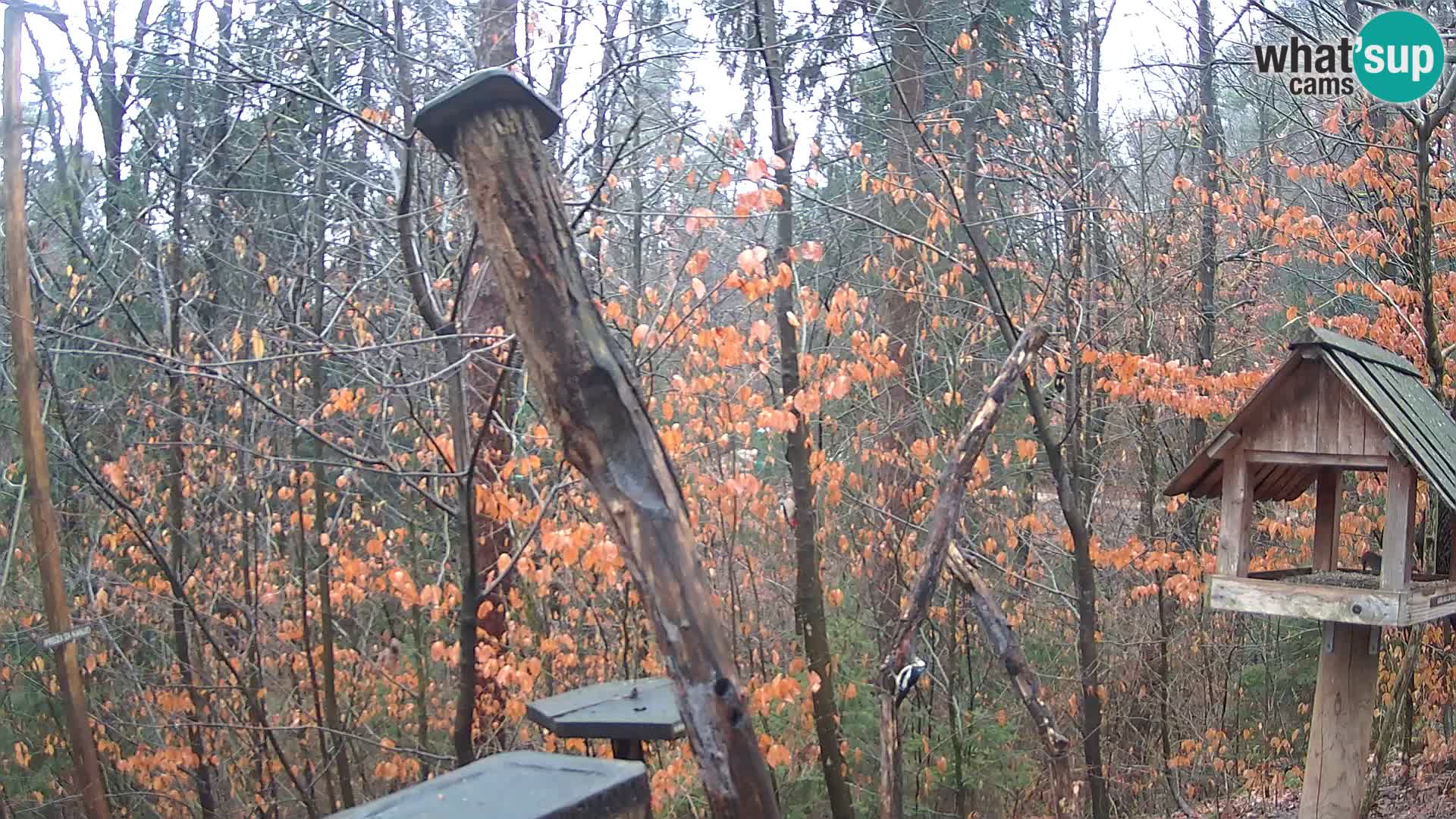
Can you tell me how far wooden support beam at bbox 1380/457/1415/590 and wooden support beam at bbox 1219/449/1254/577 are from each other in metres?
0.48

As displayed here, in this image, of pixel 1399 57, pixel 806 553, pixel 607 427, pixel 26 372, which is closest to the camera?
pixel 607 427

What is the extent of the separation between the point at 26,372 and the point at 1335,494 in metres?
6.35

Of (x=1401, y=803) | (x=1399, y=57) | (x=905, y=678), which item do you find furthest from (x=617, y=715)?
(x=1401, y=803)

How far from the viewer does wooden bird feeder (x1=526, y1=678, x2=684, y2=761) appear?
3.86 m

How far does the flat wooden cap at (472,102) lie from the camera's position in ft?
9.41

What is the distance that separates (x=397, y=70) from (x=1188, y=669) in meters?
7.80

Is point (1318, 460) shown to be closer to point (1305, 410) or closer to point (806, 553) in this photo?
point (1305, 410)

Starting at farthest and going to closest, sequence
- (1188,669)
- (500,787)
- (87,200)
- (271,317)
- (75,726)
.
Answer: (1188,669) → (87,200) → (271,317) → (75,726) → (500,787)

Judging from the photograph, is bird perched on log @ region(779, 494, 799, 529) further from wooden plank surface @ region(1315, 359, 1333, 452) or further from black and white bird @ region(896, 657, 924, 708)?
wooden plank surface @ region(1315, 359, 1333, 452)

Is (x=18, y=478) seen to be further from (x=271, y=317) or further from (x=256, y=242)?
(x=271, y=317)

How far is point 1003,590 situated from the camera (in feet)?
30.2

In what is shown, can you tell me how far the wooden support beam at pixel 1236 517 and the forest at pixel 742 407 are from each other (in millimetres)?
745

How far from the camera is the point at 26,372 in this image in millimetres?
5504

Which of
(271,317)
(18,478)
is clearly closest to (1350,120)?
(271,317)
